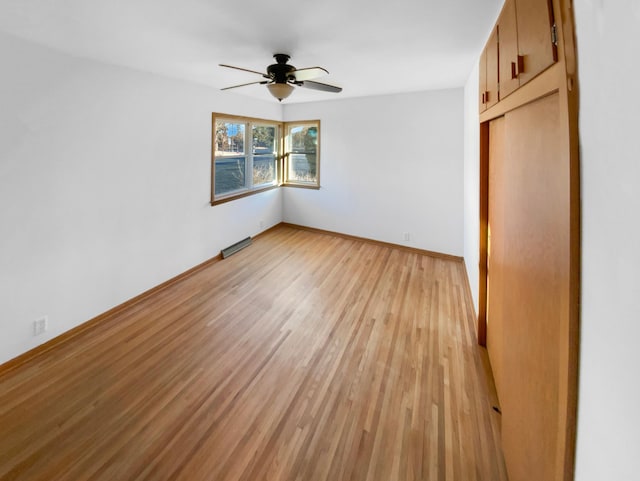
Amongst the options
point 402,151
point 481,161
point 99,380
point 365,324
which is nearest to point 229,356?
point 99,380

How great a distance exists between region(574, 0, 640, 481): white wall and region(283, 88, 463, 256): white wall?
12.4 ft

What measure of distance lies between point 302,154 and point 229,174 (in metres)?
1.67

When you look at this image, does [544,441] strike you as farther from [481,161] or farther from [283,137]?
[283,137]

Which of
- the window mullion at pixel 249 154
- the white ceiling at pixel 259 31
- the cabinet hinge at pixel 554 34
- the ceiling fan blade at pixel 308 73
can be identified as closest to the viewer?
the cabinet hinge at pixel 554 34

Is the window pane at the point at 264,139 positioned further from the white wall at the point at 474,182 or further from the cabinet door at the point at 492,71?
the cabinet door at the point at 492,71

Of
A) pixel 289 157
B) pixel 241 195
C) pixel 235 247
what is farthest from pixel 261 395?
pixel 289 157

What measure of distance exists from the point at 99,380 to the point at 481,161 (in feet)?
11.3

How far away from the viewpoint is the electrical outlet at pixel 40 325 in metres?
2.41

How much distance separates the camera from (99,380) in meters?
2.16

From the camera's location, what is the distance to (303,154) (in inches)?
232

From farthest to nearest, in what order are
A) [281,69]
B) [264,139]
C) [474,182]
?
[264,139], [474,182], [281,69]

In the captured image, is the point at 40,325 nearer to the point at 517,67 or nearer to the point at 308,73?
the point at 308,73

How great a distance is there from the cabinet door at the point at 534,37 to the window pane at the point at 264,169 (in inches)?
181

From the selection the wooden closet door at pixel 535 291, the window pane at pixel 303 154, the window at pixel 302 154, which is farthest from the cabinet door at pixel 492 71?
the window pane at pixel 303 154
